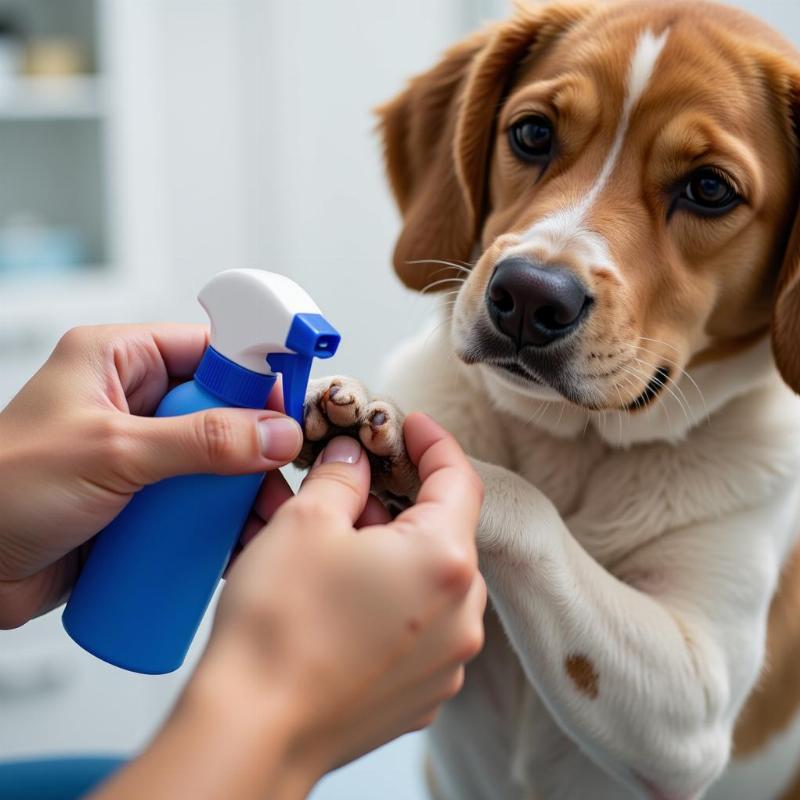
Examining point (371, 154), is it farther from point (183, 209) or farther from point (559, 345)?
point (559, 345)

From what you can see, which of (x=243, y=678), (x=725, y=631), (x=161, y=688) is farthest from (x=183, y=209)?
(x=243, y=678)

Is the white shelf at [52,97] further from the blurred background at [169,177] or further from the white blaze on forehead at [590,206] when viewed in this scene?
the white blaze on forehead at [590,206]

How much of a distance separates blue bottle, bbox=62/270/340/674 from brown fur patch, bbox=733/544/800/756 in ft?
2.32

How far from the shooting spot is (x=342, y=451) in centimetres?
85

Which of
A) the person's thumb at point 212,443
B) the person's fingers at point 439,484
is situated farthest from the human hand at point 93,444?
the person's fingers at point 439,484

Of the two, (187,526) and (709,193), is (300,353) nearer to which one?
(187,526)

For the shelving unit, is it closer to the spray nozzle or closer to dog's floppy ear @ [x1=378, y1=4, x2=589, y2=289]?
dog's floppy ear @ [x1=378, y1=4, x2=589, y2=289]

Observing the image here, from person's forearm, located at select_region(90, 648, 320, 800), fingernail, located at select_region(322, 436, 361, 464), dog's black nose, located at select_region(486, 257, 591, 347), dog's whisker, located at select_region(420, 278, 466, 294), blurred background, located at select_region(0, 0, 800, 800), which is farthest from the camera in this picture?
blurred background, located at select_region(0, 0, 800, 800)

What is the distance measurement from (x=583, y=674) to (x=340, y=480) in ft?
1.18

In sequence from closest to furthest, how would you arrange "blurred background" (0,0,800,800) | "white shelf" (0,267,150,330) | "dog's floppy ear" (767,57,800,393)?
"dog's floppy ear" (767,57,800,393) → "white shelf" (0,267,150,330) → "blurred background" (0,0,800,800)

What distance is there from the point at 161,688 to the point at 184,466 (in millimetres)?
2058

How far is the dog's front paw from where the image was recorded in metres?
0.87

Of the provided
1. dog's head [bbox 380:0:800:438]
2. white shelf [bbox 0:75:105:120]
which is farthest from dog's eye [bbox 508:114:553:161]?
white shelf [bbox 0:75:105:120]

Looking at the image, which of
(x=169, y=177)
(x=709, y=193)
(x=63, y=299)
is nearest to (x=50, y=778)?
(x=709, y=193)
